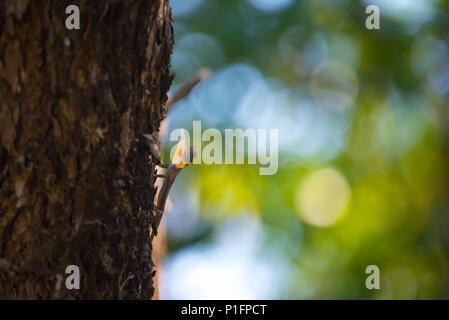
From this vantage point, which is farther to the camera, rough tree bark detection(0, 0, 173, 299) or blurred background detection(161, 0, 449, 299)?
blurred background detection(161, 0, 449, 299)

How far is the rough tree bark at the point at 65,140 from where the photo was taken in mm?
1194

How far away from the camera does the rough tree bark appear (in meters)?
1.19

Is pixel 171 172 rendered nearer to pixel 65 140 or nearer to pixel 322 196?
pixel 65 140

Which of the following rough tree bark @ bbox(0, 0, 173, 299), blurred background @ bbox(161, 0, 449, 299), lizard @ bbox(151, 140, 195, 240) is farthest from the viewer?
blurred background @ bbox(161, 0, 449, 299)

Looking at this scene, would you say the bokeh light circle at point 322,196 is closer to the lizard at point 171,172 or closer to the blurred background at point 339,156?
the blurred background at point 339,156

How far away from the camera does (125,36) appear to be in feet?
4.13

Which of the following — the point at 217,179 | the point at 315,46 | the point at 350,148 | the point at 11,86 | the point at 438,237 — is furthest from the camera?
the point at 315,46

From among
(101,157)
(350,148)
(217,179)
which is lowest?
(101,157)

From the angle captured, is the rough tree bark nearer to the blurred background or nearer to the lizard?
the lizard

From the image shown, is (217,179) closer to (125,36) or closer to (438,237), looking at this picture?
(438,237)

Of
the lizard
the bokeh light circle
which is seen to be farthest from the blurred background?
the lizard

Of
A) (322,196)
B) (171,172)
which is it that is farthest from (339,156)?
(171,172)

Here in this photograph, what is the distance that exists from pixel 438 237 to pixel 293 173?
89.0 inches
